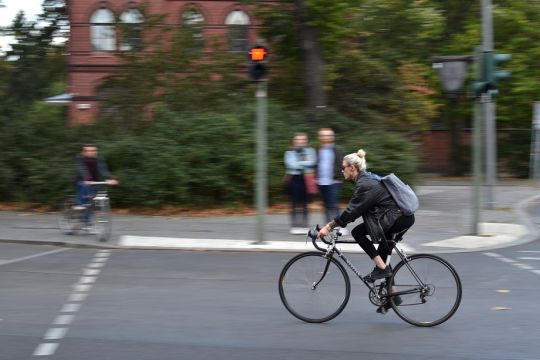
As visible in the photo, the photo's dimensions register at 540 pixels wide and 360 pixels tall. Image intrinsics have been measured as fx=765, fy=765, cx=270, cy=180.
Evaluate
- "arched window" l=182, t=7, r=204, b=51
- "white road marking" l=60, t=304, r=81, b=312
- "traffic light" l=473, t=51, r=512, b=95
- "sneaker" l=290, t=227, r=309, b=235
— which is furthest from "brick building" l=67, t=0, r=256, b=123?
"white road marking" l=60, t=304, r=81, b=312

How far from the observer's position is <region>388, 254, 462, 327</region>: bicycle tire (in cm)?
714

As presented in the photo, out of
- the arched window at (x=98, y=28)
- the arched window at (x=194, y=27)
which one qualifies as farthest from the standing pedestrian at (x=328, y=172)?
the arched window at (x=98, y=28)

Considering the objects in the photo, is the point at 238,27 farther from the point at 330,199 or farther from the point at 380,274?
the point at 380,274

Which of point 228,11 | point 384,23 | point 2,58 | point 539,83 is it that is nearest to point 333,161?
point 384,23

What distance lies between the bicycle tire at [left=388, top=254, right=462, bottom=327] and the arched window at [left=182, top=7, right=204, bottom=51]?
13.9 meters

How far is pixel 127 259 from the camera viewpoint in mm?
11523

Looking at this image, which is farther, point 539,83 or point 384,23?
point 539,83

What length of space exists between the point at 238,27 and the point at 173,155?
16.6m

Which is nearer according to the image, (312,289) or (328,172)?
(312,289)

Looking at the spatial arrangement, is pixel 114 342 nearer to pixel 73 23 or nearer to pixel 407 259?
pixel 407 259

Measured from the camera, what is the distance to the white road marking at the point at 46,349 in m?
6.13

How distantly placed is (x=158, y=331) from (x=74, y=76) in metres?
28.7

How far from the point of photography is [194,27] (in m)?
20.5

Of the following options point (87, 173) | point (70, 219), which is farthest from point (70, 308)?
point (70, 219)
